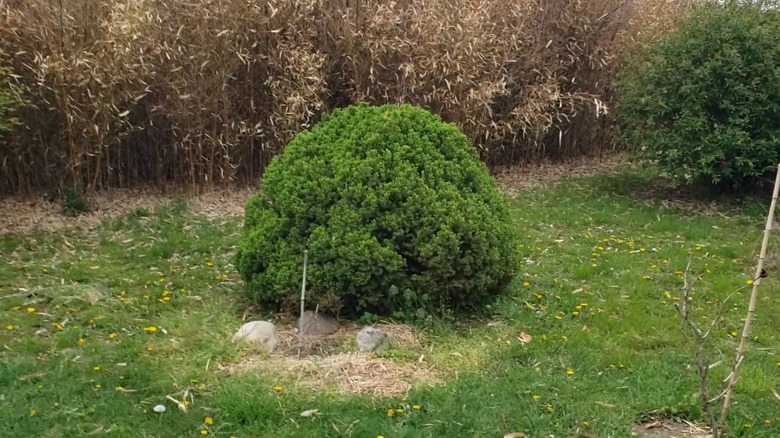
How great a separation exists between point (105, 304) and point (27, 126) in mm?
2779

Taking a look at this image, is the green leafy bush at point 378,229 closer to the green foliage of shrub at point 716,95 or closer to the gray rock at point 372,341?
the gray rock at point 372,341

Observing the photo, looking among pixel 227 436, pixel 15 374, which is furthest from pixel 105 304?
pixel 227 436

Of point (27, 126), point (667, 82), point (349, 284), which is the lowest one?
point (349, 284)

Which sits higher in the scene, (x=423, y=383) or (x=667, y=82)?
(x=667, y=82)

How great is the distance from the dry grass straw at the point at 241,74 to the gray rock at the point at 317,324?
3236 mm

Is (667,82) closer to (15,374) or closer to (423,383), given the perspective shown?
(423,383)

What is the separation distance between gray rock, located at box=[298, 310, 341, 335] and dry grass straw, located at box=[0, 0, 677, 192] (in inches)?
127

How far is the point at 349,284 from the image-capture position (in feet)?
13.0

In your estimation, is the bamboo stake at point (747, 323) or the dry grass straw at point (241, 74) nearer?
the bamboo stake at point (747, 323)

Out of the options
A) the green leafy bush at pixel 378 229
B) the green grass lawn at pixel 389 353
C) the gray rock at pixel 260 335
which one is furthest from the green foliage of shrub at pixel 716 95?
the gray rock at pixel 260 335

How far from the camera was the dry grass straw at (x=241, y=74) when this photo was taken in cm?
619

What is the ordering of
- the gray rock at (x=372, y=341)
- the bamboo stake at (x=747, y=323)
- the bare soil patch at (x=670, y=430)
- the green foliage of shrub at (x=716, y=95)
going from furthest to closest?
the green foliage of shrub at (x=716, y=95), the gray rock at (x=372, y=341), the bare soil patch at (x=670, y=430), the bamboo stake at (x=747, y=323)

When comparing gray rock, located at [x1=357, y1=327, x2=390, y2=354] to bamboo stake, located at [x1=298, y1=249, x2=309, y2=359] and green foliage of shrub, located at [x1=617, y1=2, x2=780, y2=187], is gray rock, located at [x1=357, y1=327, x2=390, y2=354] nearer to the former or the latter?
bamboo stake, located at [x1=298, y1=249, x2=309, y2=359]

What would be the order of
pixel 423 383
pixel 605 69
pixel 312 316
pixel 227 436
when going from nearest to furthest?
pixel 227 436 → pixel 423 383 → pixel 312 316 → pixel 605 69
